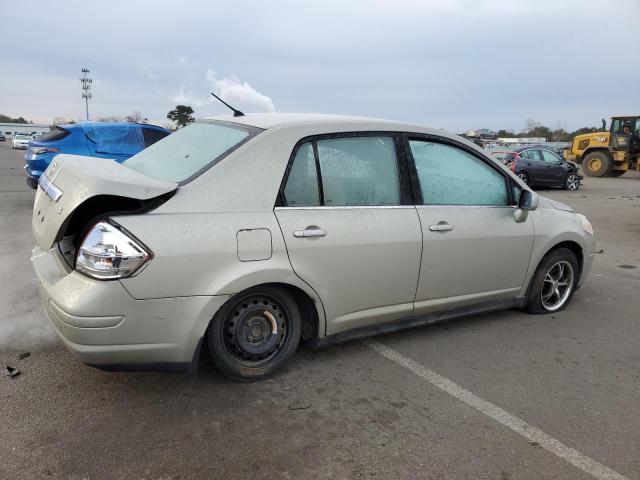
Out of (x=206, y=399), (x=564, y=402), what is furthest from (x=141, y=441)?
(x=564, y=402)

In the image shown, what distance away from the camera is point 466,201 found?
3893mm

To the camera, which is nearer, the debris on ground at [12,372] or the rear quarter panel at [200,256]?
the rear quarter panel at [200,256]

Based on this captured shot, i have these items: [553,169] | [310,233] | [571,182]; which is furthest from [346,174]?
[571,182]

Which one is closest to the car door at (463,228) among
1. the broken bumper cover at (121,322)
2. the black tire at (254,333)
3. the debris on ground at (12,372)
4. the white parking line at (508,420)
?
the white parking line at (508,420)

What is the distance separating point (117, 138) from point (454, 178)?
743 cm

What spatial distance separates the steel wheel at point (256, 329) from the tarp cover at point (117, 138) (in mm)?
7298

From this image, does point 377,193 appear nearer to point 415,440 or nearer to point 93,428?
point 415,440

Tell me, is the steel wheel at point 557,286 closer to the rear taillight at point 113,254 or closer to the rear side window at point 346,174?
the rear side window at point 346,174

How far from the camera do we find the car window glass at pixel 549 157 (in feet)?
56.7

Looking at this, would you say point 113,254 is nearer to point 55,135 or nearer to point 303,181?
point 303,181

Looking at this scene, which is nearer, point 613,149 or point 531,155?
point 531,155

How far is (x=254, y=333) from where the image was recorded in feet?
10.3

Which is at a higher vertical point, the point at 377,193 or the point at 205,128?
the point at 205,128

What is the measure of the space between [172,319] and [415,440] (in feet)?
4.68
